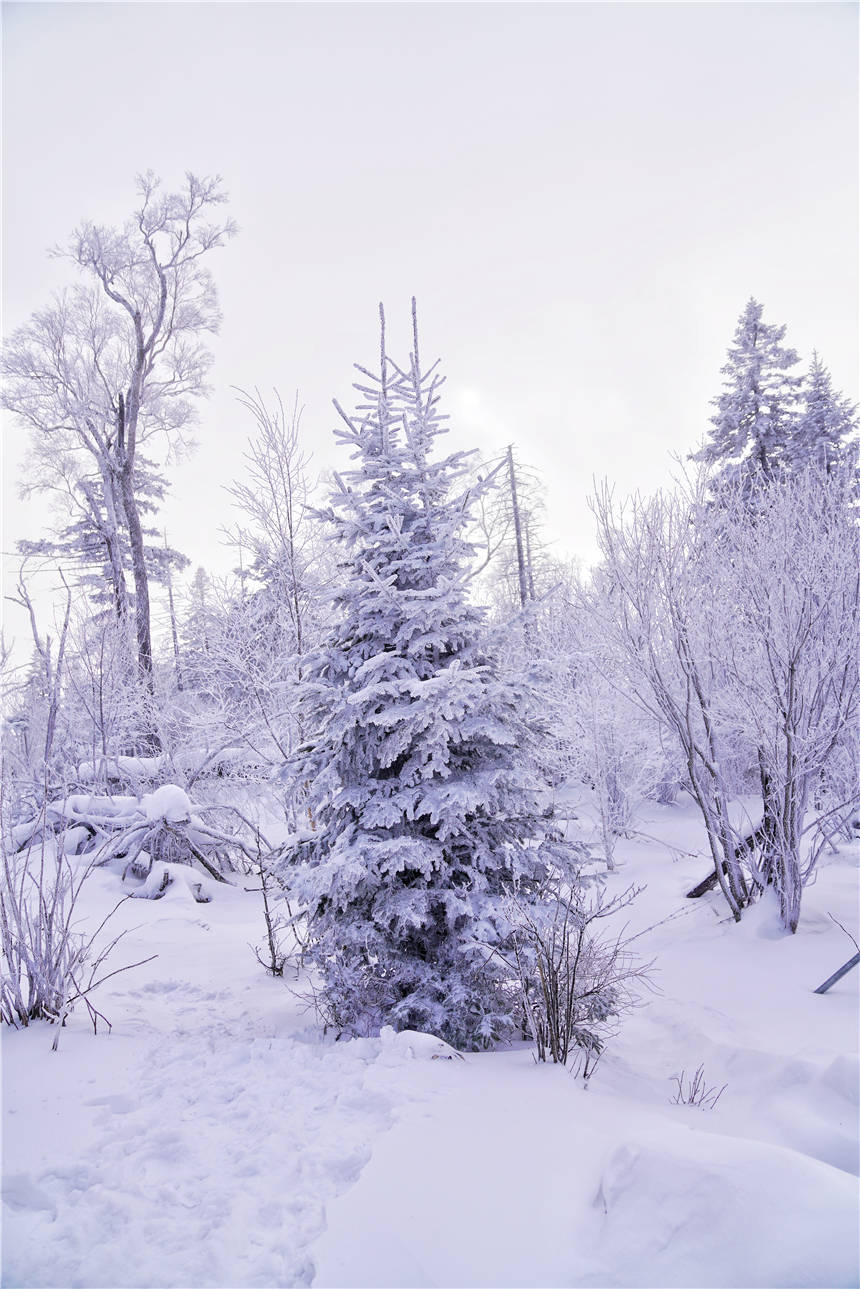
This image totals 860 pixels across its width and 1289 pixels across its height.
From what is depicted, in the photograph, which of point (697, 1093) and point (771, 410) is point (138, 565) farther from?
point (771, 410)

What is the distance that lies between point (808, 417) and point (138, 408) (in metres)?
16.5

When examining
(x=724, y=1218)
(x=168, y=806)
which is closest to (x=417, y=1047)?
(x=724, y=1218)

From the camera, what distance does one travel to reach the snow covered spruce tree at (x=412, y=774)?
4.13m

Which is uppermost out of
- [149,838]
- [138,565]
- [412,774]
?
[138,565]

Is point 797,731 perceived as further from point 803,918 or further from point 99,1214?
point 99,1214

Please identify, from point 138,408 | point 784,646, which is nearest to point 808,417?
point 784,646

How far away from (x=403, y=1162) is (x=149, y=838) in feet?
26.7

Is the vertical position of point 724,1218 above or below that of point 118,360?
below

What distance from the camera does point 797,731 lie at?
629 cm

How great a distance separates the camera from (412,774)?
4453 millimetres

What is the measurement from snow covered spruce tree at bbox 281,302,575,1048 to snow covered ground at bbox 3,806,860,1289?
0.62 metres

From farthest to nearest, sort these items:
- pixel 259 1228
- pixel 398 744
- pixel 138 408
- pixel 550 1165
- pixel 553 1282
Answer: pixel 138 408
pixel 398 744
pixel 550 1165
pixel 259 1228
pixel 553 1282

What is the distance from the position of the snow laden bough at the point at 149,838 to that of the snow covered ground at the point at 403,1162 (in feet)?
14.2

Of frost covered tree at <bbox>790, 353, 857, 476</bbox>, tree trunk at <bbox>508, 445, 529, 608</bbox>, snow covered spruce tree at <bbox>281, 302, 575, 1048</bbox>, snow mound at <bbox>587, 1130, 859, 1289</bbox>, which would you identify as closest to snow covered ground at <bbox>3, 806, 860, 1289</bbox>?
snow mound at <bbox>587, 1130, 859, 1289</bbox>
